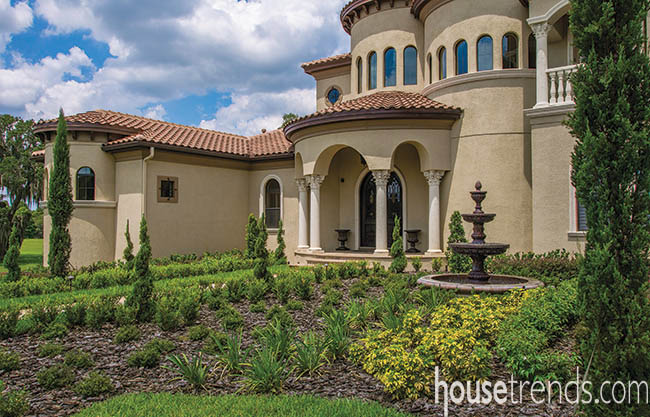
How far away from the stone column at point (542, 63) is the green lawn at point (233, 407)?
36.9 ft

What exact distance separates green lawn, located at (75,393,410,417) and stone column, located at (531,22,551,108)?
11258mm

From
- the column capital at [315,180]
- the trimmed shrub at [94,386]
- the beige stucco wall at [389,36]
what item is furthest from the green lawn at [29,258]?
the trimmed shrub at [94,386]

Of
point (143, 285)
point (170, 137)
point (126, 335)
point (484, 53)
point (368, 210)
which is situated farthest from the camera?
point (368, 210)

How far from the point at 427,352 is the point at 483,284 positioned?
471 cm

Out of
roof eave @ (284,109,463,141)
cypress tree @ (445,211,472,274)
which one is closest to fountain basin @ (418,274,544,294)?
cypress tree @ (445,211,472,274)

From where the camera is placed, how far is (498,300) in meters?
8.35

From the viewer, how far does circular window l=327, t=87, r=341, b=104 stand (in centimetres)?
2184

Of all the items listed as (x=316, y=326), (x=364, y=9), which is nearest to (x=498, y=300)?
(x=316, y=326)

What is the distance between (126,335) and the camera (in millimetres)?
7531

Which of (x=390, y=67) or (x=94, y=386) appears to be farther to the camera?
(x=390, y=67)

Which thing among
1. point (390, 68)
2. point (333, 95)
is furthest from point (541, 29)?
point (333, 95)

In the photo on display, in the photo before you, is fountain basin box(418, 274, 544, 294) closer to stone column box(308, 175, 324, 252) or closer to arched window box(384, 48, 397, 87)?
stone column box(308, 175, 324, 252)

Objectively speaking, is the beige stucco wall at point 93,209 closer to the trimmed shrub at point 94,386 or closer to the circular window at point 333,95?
the circular window at point 333,95

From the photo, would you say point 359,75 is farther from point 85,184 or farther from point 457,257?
point 85,184
